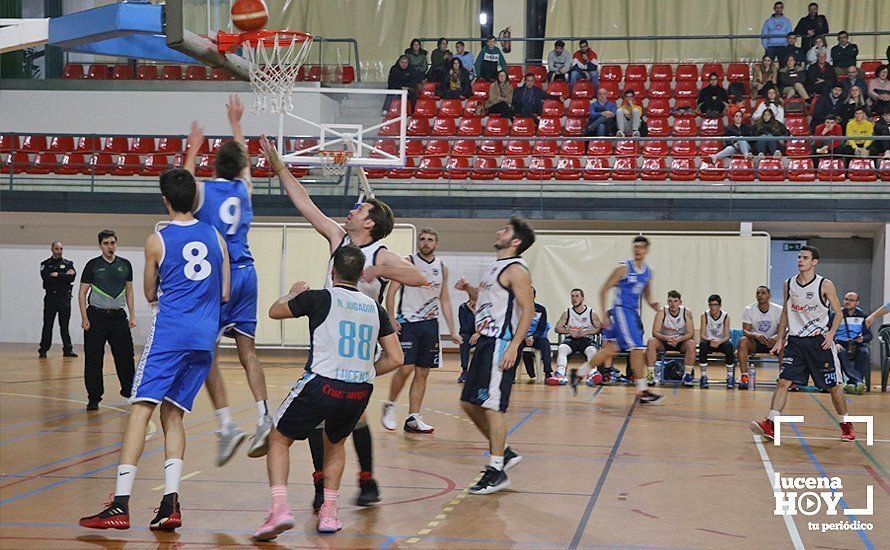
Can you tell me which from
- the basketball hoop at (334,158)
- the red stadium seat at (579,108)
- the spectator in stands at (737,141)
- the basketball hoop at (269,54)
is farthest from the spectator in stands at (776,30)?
the basketball hoop at (269,54)

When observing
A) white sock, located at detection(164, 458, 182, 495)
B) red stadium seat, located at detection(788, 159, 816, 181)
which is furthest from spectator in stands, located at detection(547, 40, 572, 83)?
white sock, located at detection(164, 458, 182, 495)

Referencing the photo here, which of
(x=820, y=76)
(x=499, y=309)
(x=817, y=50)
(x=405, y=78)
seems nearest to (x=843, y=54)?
(x=817, y=50)

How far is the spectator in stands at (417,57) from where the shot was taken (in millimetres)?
22869

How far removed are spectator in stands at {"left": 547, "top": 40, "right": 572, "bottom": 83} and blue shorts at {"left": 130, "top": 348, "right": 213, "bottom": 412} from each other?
60.3 ft

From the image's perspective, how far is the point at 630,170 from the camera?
63.3 ft

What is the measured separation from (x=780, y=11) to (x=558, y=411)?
14652mm

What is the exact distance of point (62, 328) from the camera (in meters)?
18.4

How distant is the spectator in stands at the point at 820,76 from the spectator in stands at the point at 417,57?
8116 mm

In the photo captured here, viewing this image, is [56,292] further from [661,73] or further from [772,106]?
[661,73]

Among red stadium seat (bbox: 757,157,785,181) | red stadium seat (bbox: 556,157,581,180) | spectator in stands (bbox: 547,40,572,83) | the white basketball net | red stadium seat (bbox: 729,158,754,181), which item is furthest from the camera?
spectator in stands (bbox: 547,40,572,83)

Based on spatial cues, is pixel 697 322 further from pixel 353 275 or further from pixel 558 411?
pixel 353 275

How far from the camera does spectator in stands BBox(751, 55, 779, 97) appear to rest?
70.6 feet

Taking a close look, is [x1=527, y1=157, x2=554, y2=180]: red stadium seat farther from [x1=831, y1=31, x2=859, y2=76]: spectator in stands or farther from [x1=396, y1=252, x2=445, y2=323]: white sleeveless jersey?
[x1=396, y1=252, x2=445, y2=323]: white sleeveless jersey

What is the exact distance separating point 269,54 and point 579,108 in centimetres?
1230
